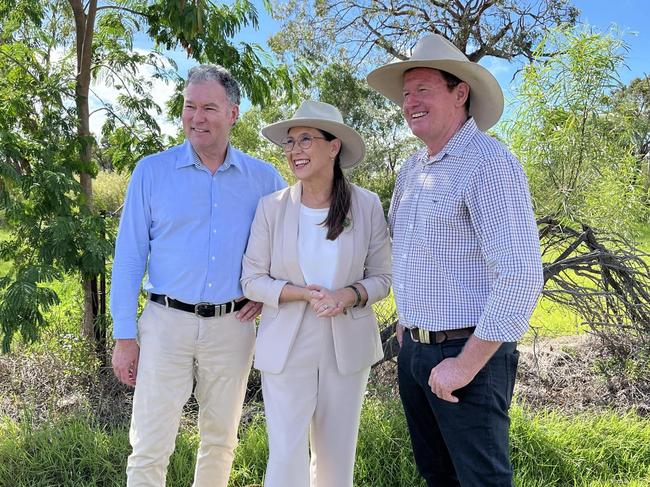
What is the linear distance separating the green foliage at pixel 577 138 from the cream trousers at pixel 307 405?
2.93 meters

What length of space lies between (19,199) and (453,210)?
356cm

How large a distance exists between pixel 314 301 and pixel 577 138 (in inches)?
126

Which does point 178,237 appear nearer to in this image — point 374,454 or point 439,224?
point 439,224

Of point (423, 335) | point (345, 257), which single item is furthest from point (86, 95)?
point (423, 335)

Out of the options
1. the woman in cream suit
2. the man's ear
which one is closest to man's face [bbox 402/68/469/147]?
the man's ear

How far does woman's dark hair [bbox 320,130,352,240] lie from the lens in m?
2.74

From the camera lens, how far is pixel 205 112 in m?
2.91

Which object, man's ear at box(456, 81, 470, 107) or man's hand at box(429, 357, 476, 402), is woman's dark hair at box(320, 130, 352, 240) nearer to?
man's ear at box(456, 81, 470, 107)

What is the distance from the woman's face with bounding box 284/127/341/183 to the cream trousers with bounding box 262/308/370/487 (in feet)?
2.12

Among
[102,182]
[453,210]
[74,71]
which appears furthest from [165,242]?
[102,182]

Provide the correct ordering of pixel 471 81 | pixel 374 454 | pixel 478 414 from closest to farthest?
pixel 478 414, pixel 471 81, pixel 374 454

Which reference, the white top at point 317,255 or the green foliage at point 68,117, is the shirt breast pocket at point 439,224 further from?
the green foliage at point 68,117

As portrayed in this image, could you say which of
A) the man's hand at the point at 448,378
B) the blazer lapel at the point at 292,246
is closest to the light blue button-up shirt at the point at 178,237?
the blazer lapel at the point at 292,246

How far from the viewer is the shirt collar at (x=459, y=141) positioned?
93.5 inches
